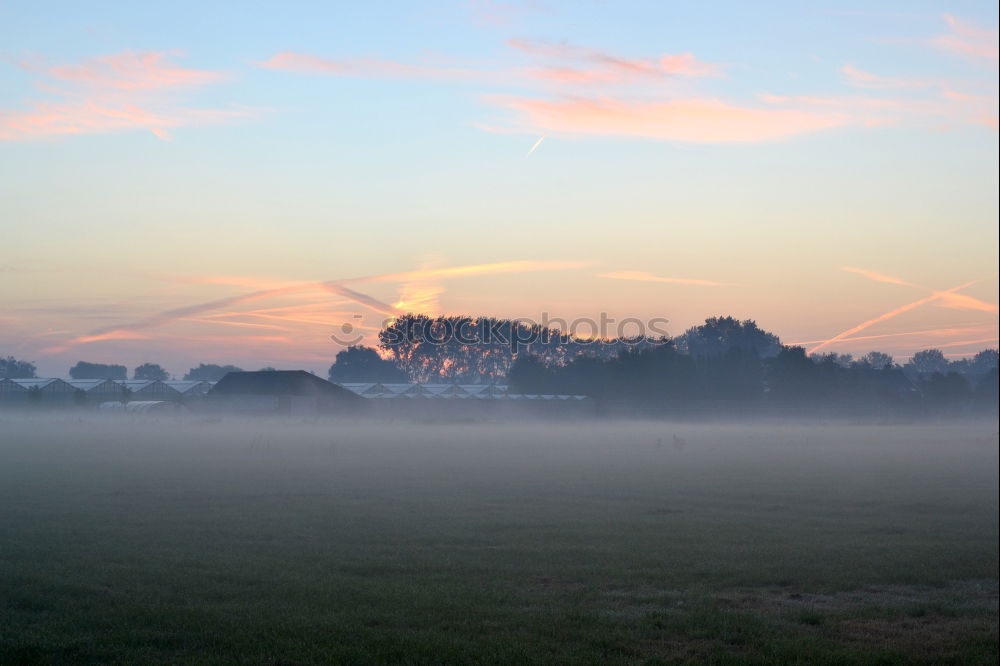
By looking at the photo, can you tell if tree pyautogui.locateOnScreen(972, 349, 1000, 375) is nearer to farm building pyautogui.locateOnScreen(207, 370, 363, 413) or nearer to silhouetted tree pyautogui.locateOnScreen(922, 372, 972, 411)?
silhouetted tree pyautogui.locateOnScreen(922, 372, 972, 411)

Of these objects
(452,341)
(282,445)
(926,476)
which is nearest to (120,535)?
(926,476)

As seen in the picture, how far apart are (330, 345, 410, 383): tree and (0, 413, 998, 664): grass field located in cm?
14984

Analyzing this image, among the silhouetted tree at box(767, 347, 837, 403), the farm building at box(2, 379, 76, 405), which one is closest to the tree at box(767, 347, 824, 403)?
the silhouetted tree at box(767, 347, 837, 403)

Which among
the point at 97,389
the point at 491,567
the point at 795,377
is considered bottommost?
the point at 491,567

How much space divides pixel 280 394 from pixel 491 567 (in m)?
93.8

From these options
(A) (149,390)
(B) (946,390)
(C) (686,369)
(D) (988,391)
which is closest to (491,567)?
(D) (988,391)

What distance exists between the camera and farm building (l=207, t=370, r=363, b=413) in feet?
344

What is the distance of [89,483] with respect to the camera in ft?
101

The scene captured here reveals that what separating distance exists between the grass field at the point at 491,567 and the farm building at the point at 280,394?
67.5m

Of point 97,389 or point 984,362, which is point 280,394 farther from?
point 984,362

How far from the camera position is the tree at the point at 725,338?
101188 millimetres

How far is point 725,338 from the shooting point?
4697 inches

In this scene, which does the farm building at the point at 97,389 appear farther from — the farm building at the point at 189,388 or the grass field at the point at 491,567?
the grass field at the point at 491,567

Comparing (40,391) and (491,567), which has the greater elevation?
(40,391)
